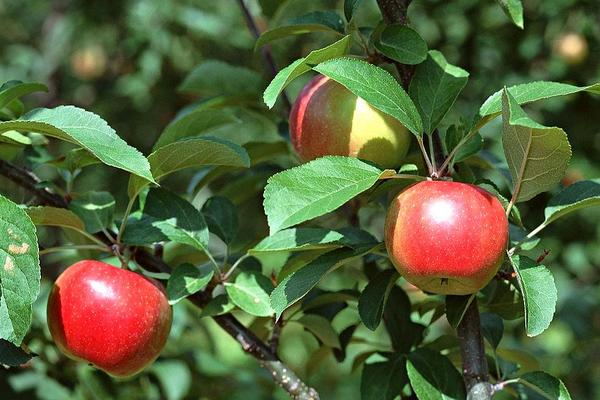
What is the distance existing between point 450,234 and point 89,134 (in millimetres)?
411

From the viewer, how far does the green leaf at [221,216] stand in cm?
132

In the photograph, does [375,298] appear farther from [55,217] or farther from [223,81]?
[223,81]

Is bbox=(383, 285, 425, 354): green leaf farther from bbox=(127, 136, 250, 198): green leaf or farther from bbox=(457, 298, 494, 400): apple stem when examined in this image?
bbox=(127, 136, 250, 198): green leaf

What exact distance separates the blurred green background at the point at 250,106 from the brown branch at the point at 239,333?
0.83ft

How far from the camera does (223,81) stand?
5.13ft

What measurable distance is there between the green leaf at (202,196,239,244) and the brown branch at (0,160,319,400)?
124mm

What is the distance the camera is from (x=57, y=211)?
1098mm

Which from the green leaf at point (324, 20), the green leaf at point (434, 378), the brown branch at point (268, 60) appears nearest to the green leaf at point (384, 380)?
the green leaf at point (434, 378)

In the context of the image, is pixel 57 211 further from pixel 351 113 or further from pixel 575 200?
pixel 575 200

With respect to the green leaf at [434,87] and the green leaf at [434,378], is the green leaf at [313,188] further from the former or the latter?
the green leaf at [434,378]

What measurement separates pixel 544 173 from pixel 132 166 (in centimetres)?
47

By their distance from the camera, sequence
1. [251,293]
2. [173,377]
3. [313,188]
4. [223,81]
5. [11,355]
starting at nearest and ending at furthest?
[313,188] < [11,355] < [251,293] < [223,81] < [173,377]

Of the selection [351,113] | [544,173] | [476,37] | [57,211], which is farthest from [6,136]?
[476,37]

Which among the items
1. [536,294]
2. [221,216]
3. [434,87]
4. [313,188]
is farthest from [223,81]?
[536,294]
